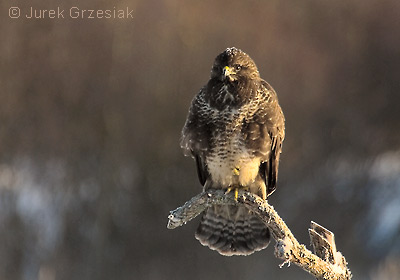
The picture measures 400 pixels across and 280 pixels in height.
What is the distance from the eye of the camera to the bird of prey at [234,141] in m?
2.37

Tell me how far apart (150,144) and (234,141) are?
1476 millimetres

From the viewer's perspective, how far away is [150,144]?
151 inches

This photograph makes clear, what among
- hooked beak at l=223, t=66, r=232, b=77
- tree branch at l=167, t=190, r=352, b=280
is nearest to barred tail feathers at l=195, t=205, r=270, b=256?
tree branch at l=167, t=190, r=352, b=280

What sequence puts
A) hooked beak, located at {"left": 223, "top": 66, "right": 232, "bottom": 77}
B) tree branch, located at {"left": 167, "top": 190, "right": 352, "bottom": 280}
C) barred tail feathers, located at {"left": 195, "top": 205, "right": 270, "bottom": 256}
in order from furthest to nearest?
barred tail feathers, located at {"left": 195, "top": 205, "right": 270, "bottom": 256}
hooked beak, located at {"left": 223, "top": 66, "right": 232, "bottom": 77}
tree branch, located at {"left": 167, "top": 190, "right": 352, "bottom": 280}

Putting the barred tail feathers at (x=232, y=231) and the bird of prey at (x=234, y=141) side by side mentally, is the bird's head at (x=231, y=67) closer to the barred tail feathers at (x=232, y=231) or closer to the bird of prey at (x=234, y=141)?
the bird of prey at (x=234, y=141)

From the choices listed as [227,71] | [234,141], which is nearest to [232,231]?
[234,141]

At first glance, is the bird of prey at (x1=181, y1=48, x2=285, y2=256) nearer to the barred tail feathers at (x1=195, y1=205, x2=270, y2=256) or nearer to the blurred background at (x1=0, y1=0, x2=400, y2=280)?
the barred tail feathers at (x1=195, y1=205, x2=270, y2=256)

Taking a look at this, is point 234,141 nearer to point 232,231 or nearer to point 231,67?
point 231,67

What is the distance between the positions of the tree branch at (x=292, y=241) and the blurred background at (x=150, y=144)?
1.37 meters

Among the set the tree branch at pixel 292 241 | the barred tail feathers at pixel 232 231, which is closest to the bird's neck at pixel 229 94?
the tree branch at pixel 292 241

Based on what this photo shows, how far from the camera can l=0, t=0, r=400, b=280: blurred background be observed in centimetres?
379

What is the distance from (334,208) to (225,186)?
4.64ft

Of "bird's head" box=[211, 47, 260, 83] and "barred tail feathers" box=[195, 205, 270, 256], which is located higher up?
"bird's head" box=[211, 47, 260, 83]

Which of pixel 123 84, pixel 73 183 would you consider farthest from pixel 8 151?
pixel 123 84
